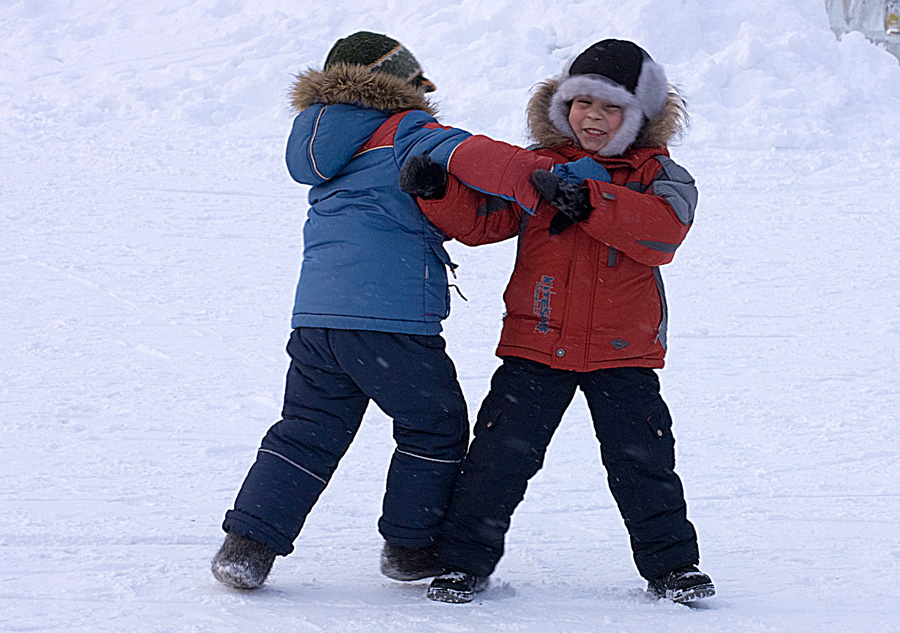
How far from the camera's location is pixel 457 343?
4801 mm

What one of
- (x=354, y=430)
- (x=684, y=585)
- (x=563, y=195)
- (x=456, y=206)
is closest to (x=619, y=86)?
(x=563, y=195)

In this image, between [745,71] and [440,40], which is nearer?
[745,71]

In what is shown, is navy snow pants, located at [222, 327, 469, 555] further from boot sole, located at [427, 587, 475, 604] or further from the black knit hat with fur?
the black knit hat with fur

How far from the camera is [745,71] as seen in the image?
10.6m

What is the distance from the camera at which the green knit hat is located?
7.95 feet

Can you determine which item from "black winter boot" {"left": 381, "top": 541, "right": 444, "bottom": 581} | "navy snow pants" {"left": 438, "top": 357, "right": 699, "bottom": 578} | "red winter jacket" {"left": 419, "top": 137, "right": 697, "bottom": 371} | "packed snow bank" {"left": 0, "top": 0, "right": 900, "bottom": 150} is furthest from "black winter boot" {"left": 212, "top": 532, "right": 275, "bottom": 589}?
"packed snow bank" {"left": 0, "top": 0, "right": 900, "bottom": 150}

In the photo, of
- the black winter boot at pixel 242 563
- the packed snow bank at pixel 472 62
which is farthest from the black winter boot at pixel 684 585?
the packed snow bank at pixel 472 62

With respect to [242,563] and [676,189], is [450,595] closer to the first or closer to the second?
[242,563]

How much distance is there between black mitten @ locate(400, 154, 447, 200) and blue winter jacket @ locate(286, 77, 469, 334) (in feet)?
0.25

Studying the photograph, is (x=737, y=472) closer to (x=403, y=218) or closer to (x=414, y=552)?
(x=414, y=552)

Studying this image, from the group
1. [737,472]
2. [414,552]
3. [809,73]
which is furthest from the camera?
[809,73]

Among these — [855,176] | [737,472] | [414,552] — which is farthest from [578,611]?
[855,176]

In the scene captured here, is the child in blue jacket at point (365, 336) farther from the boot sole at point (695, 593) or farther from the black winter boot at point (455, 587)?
the boot sole at point (695, 593)

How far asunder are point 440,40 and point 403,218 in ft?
31.1
